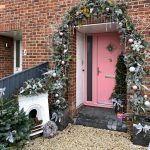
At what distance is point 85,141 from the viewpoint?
177 inches

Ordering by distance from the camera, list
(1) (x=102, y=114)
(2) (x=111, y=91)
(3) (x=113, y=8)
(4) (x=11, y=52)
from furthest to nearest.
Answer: (4) (x=11, y=52) < (2) (x=111, y=91) < (1) (x=102, y=114) < (3) (x=113, y=8)

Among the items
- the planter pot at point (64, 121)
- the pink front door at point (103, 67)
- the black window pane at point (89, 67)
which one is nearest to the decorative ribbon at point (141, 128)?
the planter pot at point (64, 121)

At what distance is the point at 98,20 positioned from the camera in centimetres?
511

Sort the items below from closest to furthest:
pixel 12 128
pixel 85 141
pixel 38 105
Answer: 1. pixel 12 128
2. pixel 85 141
3. pixel 38 105

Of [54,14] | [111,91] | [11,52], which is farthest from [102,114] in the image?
[11,52]

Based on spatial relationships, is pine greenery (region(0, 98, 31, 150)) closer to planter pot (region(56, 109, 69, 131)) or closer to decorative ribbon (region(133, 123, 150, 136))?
planter pot (region(56, 109, 69, 131))

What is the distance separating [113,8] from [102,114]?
2.48 m

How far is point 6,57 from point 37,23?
2047 millimetres

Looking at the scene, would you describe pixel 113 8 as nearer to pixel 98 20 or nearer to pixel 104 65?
pixel 98 20

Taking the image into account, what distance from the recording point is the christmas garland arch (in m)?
4.31

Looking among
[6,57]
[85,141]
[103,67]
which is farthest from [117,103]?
[6,57]

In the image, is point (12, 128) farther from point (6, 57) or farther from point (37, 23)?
point (6, 57)

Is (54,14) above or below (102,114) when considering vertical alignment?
above

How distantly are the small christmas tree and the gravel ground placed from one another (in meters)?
0.60
